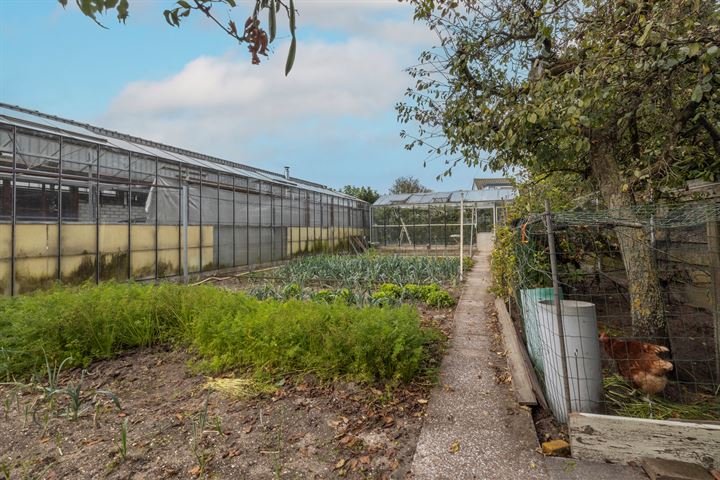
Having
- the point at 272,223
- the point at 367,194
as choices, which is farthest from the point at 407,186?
the point at 272,223

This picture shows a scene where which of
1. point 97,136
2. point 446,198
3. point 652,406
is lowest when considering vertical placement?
point 652,406

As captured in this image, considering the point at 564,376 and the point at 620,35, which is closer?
the point at 564,376

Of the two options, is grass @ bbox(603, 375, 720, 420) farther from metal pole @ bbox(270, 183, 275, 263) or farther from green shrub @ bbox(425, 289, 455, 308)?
metal pole @ bbox(270, 183, 275, 263)

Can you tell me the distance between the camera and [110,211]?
26.8 ft

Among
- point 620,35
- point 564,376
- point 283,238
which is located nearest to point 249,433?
point 564,376

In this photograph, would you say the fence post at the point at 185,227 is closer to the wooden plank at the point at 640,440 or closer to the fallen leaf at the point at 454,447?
the fallen leaf at the point at 454,447

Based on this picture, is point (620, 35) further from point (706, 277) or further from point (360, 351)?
point (360, 351)

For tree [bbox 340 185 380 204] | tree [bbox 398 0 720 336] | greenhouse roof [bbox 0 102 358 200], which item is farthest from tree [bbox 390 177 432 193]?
tree [bbox 398 0 720 336]

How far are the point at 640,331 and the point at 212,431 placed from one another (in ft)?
11.4

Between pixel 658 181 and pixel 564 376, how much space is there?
89.5 inches

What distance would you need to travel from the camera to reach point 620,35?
102 inches

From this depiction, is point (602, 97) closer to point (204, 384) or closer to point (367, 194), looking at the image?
point (204, 384)

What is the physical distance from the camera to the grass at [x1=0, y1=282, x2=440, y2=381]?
9.72 feet

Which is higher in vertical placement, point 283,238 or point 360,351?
point 283,238
